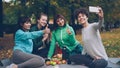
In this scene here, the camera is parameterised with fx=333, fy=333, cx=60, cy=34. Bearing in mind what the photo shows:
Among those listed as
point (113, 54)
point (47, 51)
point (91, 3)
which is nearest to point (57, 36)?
point (47, 51)

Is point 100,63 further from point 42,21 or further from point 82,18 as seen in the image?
point 42,21

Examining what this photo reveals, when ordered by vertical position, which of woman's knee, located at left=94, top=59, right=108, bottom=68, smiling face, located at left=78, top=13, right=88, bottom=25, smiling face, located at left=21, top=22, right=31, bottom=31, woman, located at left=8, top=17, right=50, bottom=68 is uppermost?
smiling face, located at left=78, top=13, right=88, bottom=25

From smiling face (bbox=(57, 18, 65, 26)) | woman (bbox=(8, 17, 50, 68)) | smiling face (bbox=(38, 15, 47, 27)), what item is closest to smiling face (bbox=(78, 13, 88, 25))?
smiling face (bbox=(57, 18, 65, 26))

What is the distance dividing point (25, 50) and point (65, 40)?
107cm

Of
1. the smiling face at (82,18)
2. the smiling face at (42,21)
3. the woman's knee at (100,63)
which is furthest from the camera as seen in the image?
the smiling face at (42,21)

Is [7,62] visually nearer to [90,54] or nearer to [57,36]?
[57,36]

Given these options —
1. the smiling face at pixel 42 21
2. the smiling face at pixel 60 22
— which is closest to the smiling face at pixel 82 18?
A: the smiling face at pixel 60 22

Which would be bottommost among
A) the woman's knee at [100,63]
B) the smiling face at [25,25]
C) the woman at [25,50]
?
the woman's knee at [100,63]

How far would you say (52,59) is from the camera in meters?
7.34

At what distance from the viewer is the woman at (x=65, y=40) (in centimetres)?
739

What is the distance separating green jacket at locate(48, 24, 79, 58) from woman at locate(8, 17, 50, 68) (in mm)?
678

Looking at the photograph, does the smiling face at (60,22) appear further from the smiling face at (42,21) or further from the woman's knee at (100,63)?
the woman's knee at (100,63)

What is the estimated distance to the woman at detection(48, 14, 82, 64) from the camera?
24.2 feet

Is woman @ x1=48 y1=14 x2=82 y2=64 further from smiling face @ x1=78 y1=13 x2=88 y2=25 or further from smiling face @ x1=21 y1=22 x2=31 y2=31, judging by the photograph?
smiling face @ x1=21 y1=22 x2=31 y2=31
